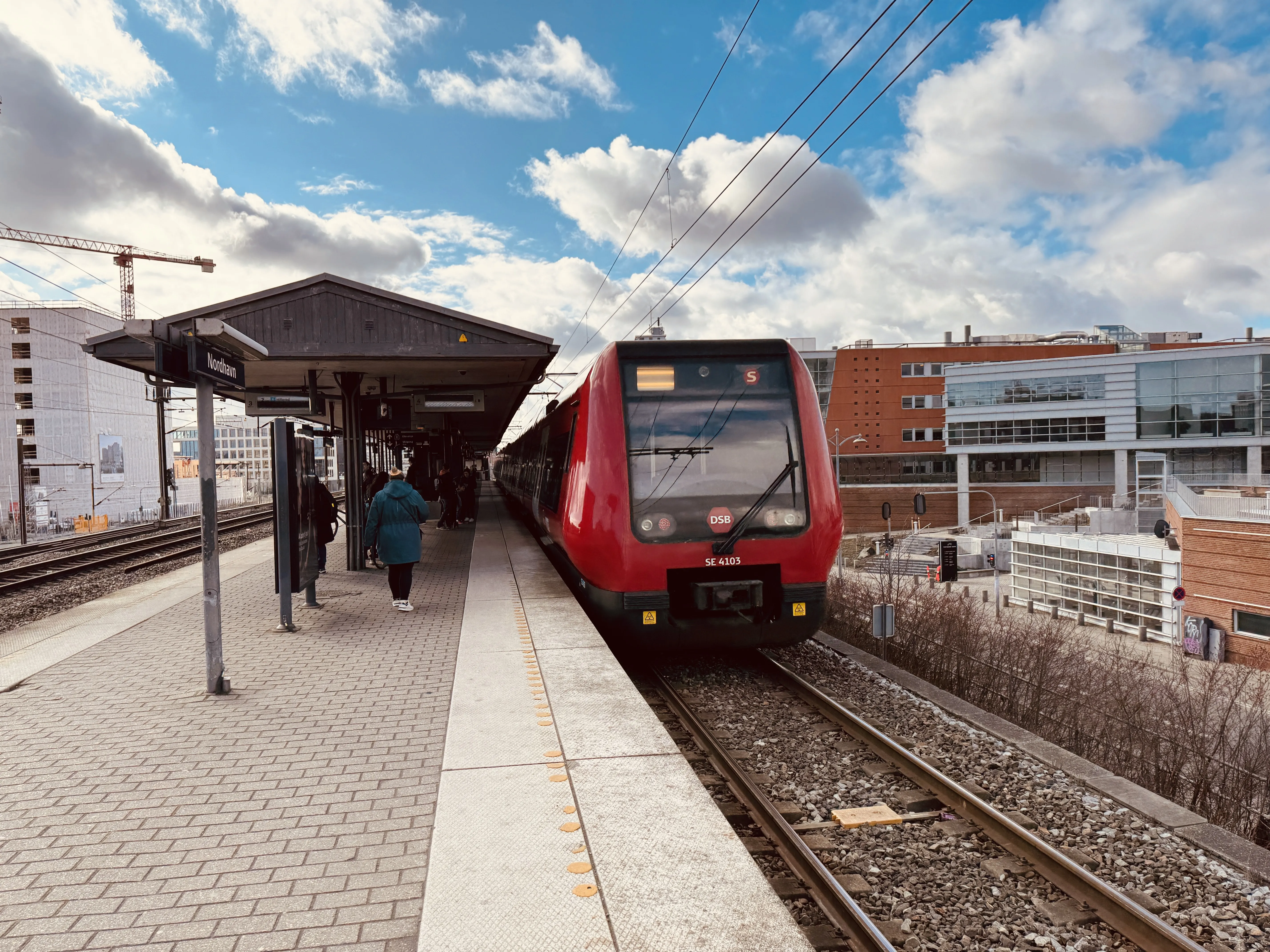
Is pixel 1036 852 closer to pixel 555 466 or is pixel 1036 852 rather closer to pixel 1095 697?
pixel 555 466

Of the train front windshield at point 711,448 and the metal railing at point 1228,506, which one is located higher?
the train front windshield at point 711,448

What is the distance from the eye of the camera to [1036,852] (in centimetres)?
405

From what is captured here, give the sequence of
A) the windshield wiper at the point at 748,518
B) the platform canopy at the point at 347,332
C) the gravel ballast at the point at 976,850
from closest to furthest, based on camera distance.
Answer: the gravel ballast at the point at 976,850 → the windshield wiper at the point at 748,518 → the platform canopy at the point at 347,332

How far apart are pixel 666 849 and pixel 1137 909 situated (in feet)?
6.57

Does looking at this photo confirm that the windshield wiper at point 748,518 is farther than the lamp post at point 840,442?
No

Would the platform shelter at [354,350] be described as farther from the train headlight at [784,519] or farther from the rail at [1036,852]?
the rail at [1036,852]

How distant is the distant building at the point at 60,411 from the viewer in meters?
48.7

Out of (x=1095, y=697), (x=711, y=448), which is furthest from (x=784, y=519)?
(x=1095, y=697)

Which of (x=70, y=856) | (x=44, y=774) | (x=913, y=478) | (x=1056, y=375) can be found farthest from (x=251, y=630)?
(x=913, y=478)

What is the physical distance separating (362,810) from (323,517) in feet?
24.6

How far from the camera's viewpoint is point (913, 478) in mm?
61406

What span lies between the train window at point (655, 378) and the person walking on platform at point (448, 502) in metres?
16.1

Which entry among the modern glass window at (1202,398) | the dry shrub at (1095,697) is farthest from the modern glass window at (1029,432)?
the dry shrub at (1095,697)

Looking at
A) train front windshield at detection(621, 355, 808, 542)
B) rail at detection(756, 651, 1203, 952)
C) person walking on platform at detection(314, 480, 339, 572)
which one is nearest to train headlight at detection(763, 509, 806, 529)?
train front windshield at detection(621, 355, 808, 542)
